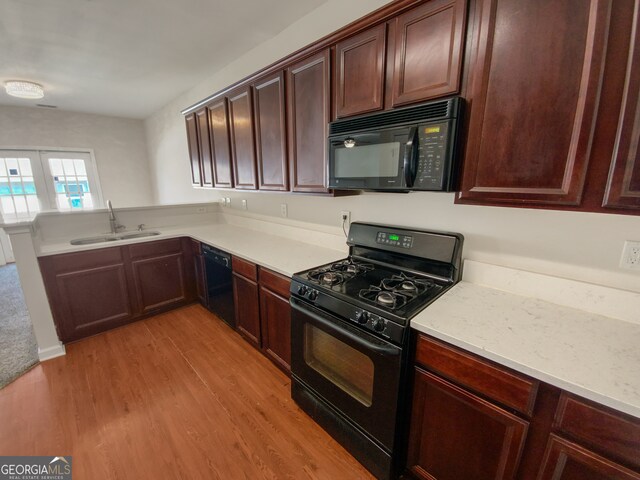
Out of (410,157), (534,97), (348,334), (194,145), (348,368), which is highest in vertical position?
(194,145)

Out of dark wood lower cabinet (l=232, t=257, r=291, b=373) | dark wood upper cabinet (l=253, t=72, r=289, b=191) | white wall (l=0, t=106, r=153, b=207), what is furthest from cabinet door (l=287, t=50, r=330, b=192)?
white wall (l=0, t=106, r=153, b=207)

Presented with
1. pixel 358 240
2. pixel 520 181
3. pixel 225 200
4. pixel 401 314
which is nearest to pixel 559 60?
pixel 520 181

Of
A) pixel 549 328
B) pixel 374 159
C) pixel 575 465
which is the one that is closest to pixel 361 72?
pixel 374 159

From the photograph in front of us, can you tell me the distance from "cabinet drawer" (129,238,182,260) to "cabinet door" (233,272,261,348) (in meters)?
1.04

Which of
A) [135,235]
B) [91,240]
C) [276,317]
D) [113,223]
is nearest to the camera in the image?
[276,317]

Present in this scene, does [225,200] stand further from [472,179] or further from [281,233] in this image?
[472,179]

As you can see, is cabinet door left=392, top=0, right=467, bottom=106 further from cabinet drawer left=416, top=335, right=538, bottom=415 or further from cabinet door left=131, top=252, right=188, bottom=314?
cabinet door left=131, top=252, right=188, bottom=314

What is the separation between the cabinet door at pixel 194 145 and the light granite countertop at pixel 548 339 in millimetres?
2966

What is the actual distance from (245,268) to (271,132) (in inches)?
42.4

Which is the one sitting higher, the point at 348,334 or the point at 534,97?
the point at 534,97

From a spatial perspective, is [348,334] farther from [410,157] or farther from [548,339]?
[410,157]

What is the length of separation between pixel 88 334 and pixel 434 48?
3.45 m

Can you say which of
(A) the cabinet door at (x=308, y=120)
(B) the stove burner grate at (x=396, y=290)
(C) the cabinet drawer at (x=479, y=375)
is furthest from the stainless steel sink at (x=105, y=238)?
(C) the cabinet drawer at (x=479, y=375)

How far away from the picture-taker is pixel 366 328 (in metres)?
1.23
